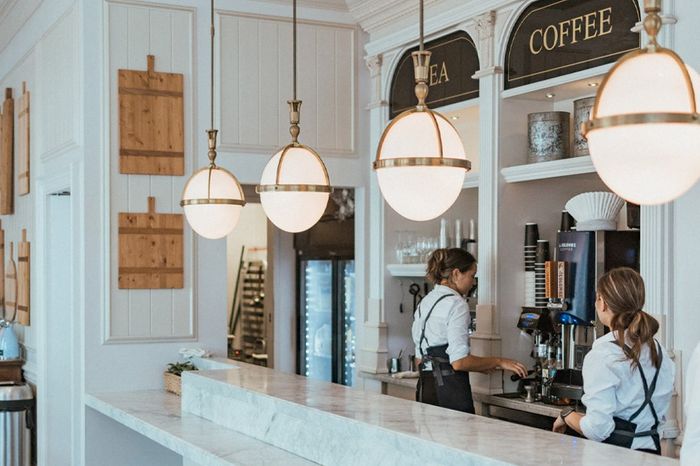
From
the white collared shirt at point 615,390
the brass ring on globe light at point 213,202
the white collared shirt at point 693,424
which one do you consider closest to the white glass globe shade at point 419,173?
the white collared shirt at point 615,390

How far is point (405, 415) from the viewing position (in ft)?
11.5

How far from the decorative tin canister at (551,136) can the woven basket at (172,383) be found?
8.05ft

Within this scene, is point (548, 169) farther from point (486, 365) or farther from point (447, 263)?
point (486, 365)

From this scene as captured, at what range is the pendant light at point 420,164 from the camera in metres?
3.14

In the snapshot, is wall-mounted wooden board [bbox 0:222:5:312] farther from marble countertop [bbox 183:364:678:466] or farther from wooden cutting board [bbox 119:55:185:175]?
marble countertop [bbox 183:364:678:466]

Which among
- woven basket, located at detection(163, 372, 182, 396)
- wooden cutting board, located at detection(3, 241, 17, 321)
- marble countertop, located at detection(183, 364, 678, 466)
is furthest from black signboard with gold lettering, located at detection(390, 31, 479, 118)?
wooden cutting board, located at detection(3, 241, 17, 321)

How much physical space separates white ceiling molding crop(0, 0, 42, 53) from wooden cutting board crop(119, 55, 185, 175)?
155 cm

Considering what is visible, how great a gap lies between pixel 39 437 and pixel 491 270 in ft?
12.3

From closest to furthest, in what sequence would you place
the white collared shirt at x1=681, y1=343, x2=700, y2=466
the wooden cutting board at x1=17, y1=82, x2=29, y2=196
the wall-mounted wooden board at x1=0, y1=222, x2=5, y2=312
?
the white collared shirt at x1=681, y1=343, x2=700, y2=466, the wooden cutting board at x1=17, y1=82, x2=29, y2=196, the wall-mounted wooden board at x1=0, y1=222, x2=5, y2=312

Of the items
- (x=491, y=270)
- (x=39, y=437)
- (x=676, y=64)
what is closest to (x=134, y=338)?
(x=39, y=437)

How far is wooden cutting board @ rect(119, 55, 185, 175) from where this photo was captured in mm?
6109

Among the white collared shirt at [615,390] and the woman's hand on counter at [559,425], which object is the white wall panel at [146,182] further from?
the white collared shirt at [615,390]

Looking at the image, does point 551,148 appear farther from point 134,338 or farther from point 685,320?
point 134,338

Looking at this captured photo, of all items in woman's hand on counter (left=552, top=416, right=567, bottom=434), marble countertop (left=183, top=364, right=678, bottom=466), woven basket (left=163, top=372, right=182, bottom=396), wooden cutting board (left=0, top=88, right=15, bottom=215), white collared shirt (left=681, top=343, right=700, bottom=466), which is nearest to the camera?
white collared shirt (left=681, top=343, right=700, bottom=466)
